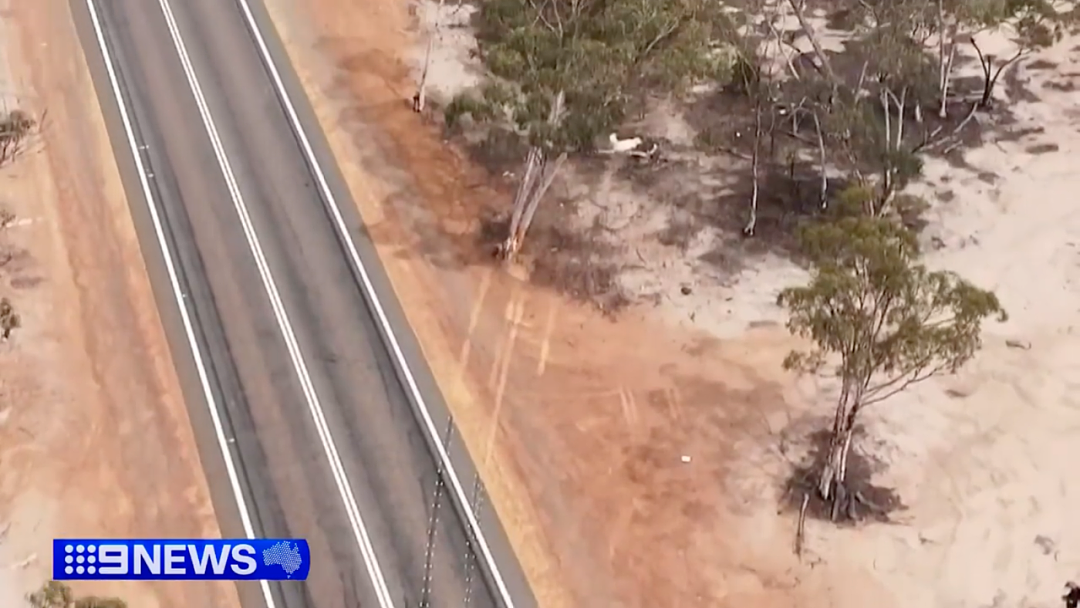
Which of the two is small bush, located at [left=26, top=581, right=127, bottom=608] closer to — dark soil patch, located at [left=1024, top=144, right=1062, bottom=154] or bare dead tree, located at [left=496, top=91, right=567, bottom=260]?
bare dead tree, located at [left=496, top=91, right=567, bottom=260]

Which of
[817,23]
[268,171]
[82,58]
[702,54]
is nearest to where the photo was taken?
[702,54]

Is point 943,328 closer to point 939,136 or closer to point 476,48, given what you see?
point 939,136

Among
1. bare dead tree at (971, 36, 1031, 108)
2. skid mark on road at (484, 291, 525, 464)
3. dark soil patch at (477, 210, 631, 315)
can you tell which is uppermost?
bare dead tree at (971, 36, 1031, 108)

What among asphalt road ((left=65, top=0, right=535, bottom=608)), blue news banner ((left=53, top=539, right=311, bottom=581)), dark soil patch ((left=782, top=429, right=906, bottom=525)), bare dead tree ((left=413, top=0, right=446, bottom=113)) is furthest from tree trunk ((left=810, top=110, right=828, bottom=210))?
blue news banner ((left=53, top=539, right=311, bottom=581))

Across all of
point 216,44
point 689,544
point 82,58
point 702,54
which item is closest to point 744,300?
point 702,54

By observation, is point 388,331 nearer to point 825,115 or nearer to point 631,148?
point 631,148

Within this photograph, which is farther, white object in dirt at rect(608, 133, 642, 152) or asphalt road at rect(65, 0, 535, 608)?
white object in dirt at rect(608, 133, 642, 152)
